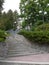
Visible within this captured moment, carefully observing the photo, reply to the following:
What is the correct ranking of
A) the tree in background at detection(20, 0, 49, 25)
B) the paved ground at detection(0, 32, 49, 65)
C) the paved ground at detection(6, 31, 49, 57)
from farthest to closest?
the tree in background at detection(20, 0, 49, 25) < the paved ground at detection(6, 31, 49, 57) < the paved ground at detection(0, 32, 49, 65)

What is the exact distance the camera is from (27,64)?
41.2ft

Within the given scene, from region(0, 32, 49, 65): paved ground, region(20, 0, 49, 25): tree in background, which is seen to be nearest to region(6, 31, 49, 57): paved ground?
region(0, 32, 49, 65): paved ground

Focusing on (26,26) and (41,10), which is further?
(26,26)

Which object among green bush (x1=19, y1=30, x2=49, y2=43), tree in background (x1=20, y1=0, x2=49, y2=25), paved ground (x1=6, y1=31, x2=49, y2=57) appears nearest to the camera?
paved ground (x1=6, y1=31, x2=49, y2=57)

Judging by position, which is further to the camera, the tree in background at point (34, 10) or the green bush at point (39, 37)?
the tree in background at point (34, 10)

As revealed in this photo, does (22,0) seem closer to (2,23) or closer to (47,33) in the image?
(2,23)

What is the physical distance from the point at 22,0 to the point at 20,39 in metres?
16.4

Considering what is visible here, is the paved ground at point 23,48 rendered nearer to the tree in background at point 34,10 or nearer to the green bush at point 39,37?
the green bush at point 39,37

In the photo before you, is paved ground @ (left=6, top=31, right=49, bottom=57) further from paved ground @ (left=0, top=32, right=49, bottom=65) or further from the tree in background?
the tree in background

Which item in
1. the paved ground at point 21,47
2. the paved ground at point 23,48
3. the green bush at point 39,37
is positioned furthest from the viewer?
the green bush at point 39,37

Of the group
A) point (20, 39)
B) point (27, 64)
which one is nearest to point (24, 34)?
point (20, 39)

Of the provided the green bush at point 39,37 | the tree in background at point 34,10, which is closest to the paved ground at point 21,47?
the green bush at point 39,37

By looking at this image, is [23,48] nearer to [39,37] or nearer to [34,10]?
[39,37]

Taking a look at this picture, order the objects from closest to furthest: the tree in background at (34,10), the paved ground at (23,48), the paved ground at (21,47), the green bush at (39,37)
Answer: the paved ground at (23,48), the paved ground at (21,47), the green bush at (39,37), the tree in background at (34,10)
